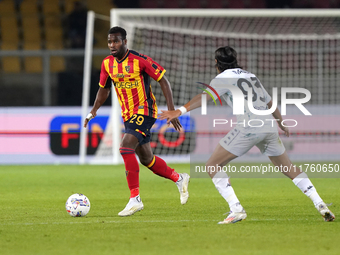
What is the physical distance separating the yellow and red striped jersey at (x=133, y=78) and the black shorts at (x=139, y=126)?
0.06m

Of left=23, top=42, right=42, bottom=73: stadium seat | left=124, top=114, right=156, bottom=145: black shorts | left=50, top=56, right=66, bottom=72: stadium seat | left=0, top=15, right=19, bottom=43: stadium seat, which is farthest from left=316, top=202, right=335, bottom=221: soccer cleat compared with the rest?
left=0, top=15, right=19, bottom=43: stadium seat

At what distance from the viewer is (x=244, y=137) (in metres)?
5.37

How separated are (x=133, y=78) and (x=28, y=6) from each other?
1544cm

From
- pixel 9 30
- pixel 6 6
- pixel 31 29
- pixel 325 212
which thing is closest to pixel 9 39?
pixel 9 30

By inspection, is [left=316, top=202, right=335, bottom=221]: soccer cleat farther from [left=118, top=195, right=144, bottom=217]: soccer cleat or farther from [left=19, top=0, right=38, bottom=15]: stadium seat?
[left=19, top=0, right=38, bottom=15]: stadium seat

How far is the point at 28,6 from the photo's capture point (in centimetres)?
2078

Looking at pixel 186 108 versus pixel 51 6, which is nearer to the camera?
pixel 186 108

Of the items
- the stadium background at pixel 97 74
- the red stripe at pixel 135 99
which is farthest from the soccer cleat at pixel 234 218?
the stadium background at pixel 97 74

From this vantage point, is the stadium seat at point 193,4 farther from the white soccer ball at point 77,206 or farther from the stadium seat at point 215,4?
the white soccer ball at point 77,206

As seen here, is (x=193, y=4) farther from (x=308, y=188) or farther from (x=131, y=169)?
(x=308, y=188)

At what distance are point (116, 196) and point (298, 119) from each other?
9.34 meters

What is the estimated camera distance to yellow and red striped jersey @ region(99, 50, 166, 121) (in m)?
6.49

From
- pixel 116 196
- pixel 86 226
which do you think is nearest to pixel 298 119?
pixel 116 196

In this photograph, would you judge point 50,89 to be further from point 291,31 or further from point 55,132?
point 291,31
